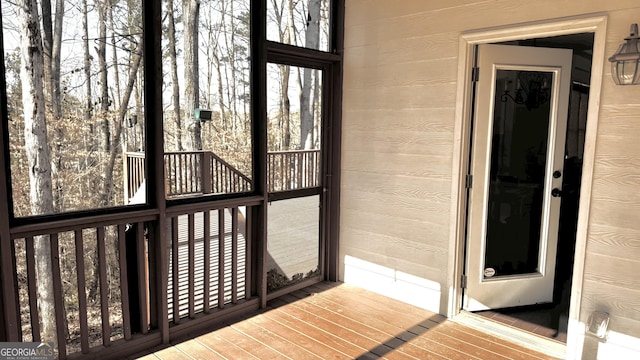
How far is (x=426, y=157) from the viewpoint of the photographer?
10.9 ft

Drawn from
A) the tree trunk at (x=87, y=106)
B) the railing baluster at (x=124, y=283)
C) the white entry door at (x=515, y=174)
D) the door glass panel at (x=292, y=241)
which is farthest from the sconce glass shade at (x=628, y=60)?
the railing baluster at (x=124, y=283)

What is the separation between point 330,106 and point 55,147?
7.21 ft

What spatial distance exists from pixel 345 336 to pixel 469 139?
1.67 meters

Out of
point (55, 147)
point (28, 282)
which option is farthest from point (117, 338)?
point (55, 147)

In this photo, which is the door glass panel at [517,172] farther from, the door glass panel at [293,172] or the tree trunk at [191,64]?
the tree trunk at [191,64]

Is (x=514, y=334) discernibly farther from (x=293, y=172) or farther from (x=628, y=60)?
(x=293, y=172)

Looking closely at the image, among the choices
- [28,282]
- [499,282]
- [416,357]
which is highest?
[28,282]

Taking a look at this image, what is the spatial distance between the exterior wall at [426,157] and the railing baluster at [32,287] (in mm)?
2392

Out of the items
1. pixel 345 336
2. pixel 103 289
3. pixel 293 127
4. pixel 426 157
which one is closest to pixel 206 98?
pixel 293 127

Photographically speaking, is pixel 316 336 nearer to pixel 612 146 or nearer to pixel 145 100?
pixel 145 100

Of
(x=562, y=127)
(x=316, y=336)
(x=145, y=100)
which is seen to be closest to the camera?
(x=145, y=100)

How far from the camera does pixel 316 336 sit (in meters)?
2.99

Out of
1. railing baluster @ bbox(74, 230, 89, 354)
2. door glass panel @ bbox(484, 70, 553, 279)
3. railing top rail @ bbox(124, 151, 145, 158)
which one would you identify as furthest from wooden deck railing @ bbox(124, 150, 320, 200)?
door glass panel @ bbox(484, 70, 553, 279)

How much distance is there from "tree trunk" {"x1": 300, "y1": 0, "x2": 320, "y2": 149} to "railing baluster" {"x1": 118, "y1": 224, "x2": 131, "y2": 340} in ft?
5.33
